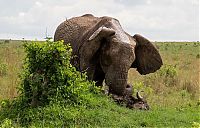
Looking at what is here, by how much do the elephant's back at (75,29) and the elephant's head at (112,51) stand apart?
0.70 meters

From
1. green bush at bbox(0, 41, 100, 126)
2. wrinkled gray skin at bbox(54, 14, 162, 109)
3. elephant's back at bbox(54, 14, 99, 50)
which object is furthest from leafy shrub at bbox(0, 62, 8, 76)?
green bush at bbox(0, 41, 100, 126)

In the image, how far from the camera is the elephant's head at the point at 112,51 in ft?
27.2

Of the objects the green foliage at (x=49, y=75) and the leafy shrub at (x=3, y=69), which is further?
the leafy shrub at (x=3, y=69)

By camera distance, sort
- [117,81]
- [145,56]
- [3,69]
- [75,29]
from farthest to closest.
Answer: [3,69] → [75,29] → [145,56] → [117,81]

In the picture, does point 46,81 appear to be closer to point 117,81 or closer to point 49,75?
point 49,75

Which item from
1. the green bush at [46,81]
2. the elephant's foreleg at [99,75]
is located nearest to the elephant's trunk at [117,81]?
the elephant's foreleg at [99,75]

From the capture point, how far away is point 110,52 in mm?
8453

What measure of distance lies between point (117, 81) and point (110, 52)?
564 millimetres

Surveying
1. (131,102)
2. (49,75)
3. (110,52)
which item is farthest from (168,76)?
(49,75)

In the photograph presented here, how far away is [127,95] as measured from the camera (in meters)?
8.67

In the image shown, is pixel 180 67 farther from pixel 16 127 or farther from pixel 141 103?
pixel 16 127

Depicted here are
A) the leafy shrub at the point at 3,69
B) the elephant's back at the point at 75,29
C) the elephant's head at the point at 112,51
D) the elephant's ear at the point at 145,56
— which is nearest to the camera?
the elephant's head at the point at 112,51

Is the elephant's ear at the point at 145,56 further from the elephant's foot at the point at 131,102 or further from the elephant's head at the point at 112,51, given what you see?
the elephant's foot at the point at 131,102

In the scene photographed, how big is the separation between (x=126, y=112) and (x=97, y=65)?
1470 millimetres
